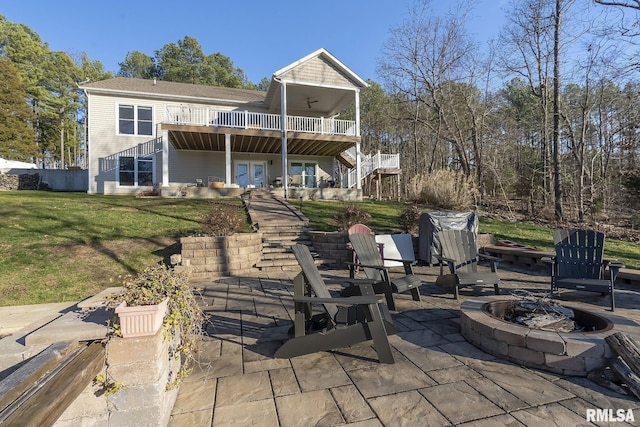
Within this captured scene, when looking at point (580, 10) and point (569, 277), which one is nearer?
point (569, 277)

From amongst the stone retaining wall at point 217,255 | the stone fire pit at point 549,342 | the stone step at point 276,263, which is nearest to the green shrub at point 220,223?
the stone retaining wall at point 217,255

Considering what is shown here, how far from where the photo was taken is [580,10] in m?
12.6

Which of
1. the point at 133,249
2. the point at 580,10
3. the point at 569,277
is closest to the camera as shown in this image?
the point at 569,277

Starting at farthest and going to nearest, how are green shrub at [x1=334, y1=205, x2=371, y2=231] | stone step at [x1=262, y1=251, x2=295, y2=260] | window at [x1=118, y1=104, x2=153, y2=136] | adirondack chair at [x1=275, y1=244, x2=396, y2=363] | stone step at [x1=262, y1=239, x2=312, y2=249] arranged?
1. window at [x1=118, y1=104, x2=153, y2=136]
2. green shrub at [x1=334, y1=205, x2=371, y2=231]
3. stone step at [x1=262, y1=239, x2=312, y2=249]
4. stone step at [x1=262, y1=251, x2=295, y2=260]
5. adirondack chair at [x1=275, y1=244, x2=396, y2=363]

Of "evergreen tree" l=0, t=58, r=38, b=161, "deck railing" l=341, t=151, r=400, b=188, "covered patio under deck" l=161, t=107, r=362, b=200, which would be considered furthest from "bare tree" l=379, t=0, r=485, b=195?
"evergreen tree" l=0, t=58, r=38, b=161

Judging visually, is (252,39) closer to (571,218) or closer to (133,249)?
(133,249)

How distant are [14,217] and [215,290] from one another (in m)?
6.55

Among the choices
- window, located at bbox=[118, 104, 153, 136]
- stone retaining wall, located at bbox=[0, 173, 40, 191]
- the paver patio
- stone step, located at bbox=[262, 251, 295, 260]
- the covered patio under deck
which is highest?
window, located at bbox=[118, 104, 153, 136]

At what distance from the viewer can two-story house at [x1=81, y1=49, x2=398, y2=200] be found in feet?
47.2

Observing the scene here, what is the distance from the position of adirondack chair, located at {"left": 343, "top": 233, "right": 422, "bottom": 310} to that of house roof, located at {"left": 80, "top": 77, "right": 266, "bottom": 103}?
14661 millimetres

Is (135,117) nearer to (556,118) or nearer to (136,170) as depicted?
(136,170)

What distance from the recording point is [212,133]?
13.9 m

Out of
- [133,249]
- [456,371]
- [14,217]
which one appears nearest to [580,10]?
[456,371]

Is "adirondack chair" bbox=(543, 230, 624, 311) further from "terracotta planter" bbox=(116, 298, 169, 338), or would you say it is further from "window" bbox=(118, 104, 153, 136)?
"window" bbox=(118, 104, 153, 136)
